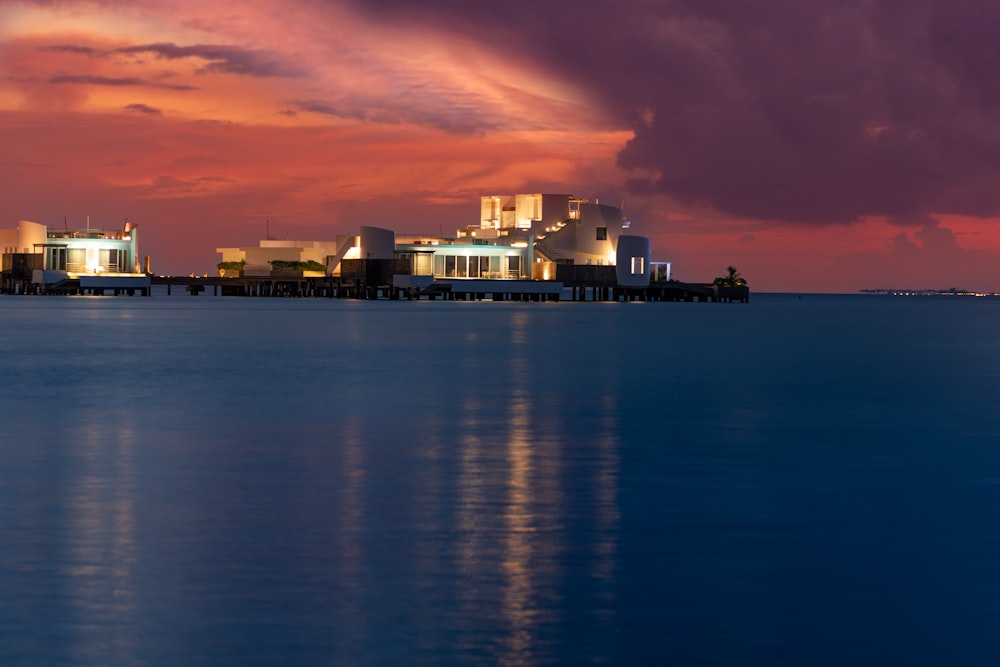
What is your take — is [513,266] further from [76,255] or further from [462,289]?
[76,255]

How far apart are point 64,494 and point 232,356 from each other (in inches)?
1344

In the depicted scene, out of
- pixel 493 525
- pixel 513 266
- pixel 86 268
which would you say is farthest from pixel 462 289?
pixel 493 525

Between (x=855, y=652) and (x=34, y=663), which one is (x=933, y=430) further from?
(x=34, y=663)

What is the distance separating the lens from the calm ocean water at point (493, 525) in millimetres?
10945

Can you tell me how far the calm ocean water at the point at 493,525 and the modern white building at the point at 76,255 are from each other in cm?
13817

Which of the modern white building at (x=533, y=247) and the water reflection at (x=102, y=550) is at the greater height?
the modern white building at (x=533, y=247)

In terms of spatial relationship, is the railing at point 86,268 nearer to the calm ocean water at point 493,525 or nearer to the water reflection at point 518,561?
the calm ocean water at point 493,525

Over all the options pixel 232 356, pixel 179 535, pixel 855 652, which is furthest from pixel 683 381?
pixel 855 652

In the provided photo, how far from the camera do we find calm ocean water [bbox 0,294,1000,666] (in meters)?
10.9

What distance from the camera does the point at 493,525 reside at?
16047 millimetres

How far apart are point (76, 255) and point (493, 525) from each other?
547ft

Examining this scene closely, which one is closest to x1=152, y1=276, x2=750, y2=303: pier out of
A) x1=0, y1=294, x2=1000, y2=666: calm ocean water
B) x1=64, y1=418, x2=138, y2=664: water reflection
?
x1=0, y1=294, x2=1000, y2=666: calm ocean water

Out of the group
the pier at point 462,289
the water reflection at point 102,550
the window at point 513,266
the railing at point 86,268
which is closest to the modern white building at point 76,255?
the railing at point 86,268

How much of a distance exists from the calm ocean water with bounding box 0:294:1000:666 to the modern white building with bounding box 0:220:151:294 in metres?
138
